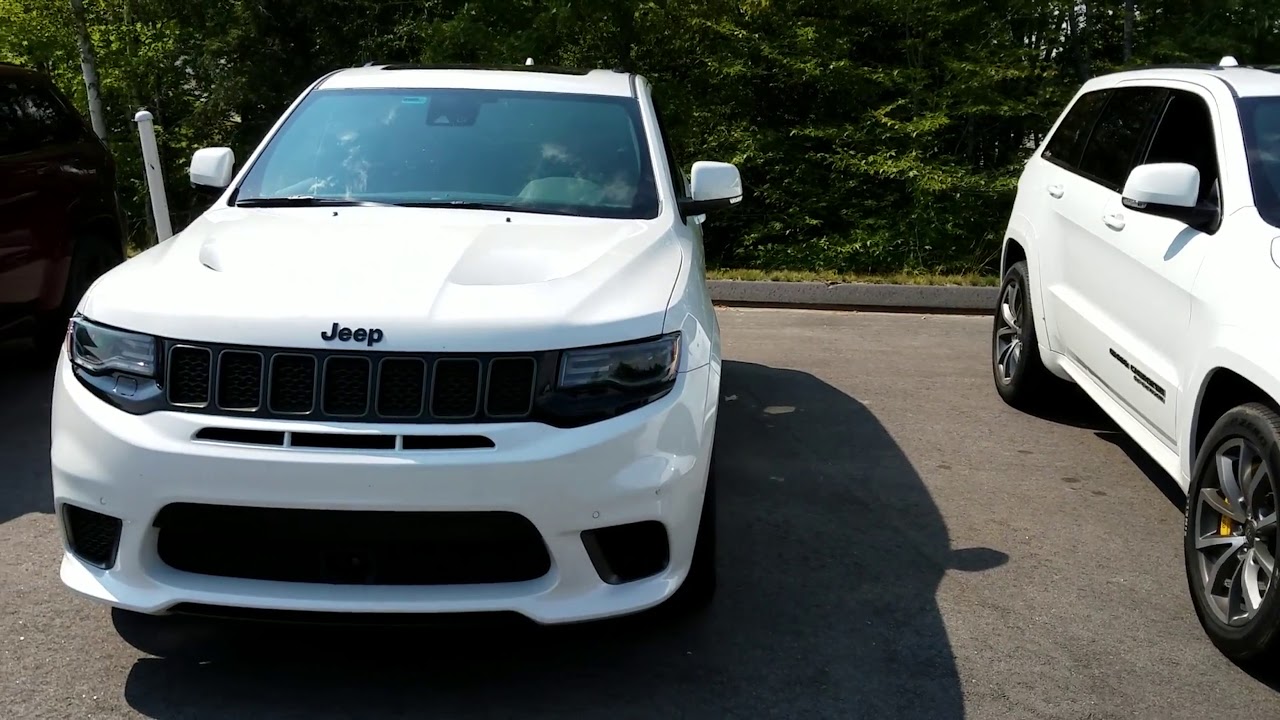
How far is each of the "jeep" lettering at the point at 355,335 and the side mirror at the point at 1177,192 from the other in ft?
9.19

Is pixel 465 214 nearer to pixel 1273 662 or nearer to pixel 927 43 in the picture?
pixel 1273 662

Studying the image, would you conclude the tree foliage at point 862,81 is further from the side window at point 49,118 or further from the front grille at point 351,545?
the front grille at point 351,545

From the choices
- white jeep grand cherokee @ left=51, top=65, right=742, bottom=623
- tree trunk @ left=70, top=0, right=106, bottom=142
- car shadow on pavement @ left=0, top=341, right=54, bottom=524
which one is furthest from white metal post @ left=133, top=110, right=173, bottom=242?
tree trunk @ left=70, top=0, right=106, bottom=142

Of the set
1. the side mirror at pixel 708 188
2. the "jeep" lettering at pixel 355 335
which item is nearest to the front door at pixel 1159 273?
the side mirror at pixel 708 188

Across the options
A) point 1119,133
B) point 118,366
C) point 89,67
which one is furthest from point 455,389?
point 89,67

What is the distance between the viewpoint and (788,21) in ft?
41.8

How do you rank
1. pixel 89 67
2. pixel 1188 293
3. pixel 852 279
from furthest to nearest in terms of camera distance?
pixel 89 67 → pixel 852 279 → pixel 1188 293

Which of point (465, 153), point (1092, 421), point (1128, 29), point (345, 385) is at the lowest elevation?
point (1092, 421)

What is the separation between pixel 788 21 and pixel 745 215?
204 cm

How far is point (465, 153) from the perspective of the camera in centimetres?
466

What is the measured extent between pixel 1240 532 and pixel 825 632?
4.29 ft

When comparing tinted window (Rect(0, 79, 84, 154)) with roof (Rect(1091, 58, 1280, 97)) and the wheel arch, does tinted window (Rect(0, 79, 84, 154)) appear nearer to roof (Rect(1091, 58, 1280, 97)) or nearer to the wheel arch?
roof (Rect(1091, 58, 1280, 97))

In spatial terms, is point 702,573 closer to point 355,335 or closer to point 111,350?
point 355,335

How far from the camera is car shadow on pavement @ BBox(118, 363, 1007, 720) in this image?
11.2 feet
